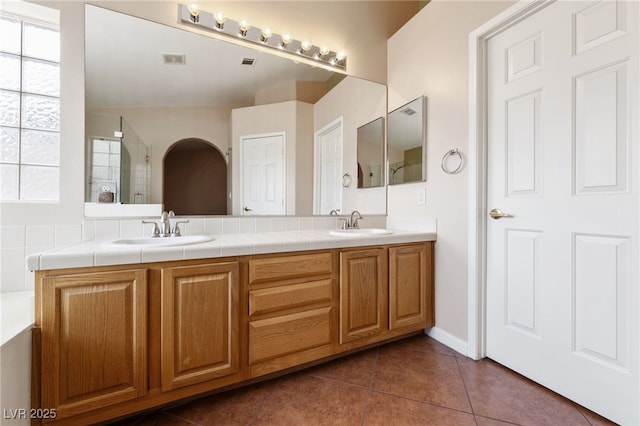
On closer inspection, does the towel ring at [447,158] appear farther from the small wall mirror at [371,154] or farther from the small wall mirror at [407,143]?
the small wall mirror at [371,154]

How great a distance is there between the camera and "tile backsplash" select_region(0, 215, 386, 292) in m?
1.42

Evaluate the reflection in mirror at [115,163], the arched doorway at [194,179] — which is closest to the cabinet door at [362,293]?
the arched doorway at [194,179]

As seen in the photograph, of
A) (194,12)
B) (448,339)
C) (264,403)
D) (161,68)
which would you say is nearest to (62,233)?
(161,68)

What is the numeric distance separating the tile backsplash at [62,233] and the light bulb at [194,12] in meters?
1.27

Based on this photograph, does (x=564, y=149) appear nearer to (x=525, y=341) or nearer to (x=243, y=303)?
(x=525, y=341)

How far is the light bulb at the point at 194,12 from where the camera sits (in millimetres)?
1800

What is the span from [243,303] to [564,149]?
1.80 metres

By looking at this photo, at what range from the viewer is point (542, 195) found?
1550mm

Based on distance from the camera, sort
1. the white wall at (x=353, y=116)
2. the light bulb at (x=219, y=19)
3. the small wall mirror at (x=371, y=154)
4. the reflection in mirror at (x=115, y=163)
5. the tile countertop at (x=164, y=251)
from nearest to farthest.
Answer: the tile countertop at (x=164, y=251) < the reflection in mirror at (x=115, y=163) < the light bulb at (x=219, y=19) < the white wall at (x=353, y=116) < the small wall mirror at (x=371, y=154)

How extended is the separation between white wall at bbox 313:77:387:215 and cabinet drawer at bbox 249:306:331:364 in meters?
1.01

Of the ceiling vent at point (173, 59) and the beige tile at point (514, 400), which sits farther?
the ceiling vent at point (173, 59)

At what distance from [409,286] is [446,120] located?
120 cm

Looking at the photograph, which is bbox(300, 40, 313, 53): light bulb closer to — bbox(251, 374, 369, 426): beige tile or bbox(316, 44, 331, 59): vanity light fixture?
bbox(316, 44, 331, 59): vanity light fixture

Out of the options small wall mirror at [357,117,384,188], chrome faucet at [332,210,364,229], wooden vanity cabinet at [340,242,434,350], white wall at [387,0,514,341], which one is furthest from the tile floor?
small wall mirror at [357,117,384,188]
